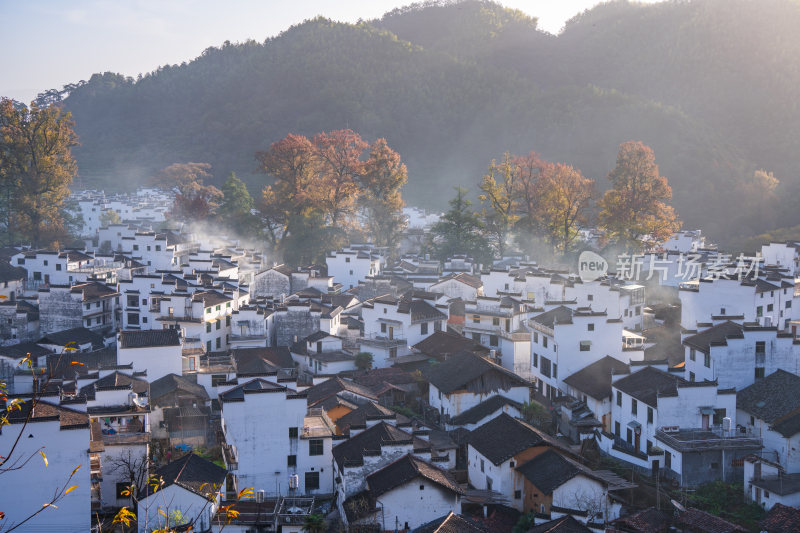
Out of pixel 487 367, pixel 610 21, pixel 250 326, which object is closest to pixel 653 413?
pixel 487 367

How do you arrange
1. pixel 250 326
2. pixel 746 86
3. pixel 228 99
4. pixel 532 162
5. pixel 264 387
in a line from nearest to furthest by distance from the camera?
pixel 264 387 → pixel 250 326 → pixel 532 162 → pixel 746 86 → pixel 228 99

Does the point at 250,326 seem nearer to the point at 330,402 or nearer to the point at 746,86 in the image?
the point at 330,402

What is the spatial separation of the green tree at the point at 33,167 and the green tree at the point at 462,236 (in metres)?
18.8

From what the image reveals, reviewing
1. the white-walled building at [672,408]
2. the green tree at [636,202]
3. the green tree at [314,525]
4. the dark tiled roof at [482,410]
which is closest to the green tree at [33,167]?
the green tree at [636,202]

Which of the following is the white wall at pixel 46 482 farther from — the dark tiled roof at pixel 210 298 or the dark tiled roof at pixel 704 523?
the dark tiled roof at pixel 210 298

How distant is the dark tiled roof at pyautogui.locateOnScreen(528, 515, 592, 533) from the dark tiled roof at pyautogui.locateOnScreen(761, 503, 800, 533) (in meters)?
3.46

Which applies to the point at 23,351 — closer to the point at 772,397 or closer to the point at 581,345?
the point at 581,345

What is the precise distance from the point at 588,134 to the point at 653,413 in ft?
146

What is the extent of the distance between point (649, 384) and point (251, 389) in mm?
9545

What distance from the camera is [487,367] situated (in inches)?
840

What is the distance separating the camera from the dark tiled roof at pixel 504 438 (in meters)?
17.3

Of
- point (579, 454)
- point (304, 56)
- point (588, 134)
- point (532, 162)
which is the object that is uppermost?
point (304, 56)

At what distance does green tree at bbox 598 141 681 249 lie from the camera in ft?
115

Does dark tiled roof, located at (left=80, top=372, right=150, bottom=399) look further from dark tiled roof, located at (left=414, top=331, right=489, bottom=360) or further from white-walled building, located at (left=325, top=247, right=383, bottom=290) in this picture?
white-walled building, located at (left=325, top=247, right=383, bottom=290)
